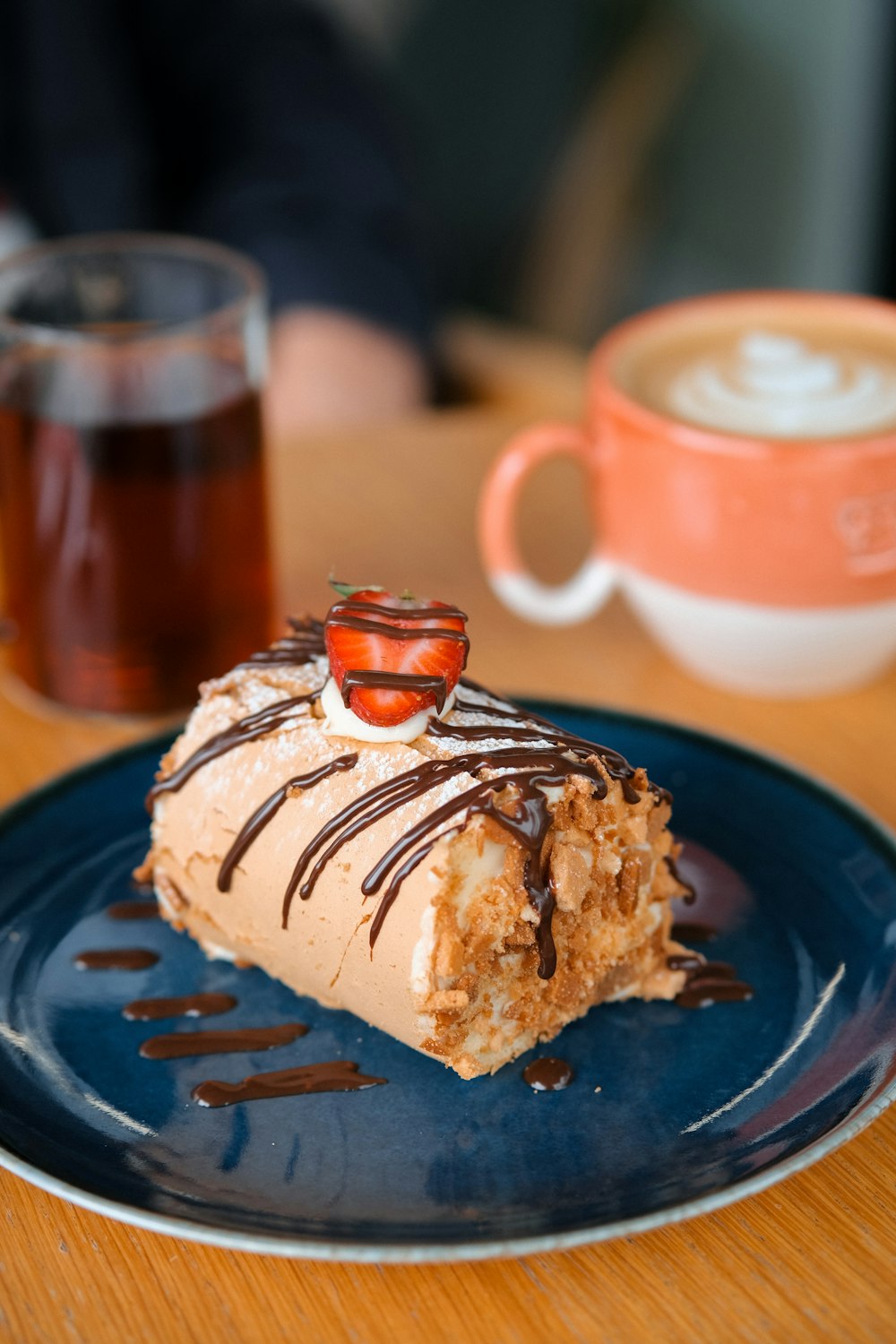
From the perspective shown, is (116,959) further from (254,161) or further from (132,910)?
(254,161)

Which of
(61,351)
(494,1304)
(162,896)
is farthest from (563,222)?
(494,1304)

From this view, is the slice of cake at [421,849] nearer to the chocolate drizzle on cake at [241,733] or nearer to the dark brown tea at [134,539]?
the chocolate drizzle on cake at [241,733]

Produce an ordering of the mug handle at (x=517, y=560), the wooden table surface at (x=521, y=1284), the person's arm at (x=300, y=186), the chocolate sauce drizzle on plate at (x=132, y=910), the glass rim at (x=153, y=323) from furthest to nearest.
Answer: the person's arm at (x=300, y=186) < the mug handle at (x=517, y=560) < the glass rim at (x=153, y=323) < the chocolate sauce drizzle on plate at (x=132, y=910) < the wooden table surface at (x=521, y=1284)

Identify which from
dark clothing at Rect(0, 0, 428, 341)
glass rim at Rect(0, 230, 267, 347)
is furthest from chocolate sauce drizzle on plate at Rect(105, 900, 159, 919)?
dark clothing at Rect(0, 0, 428, 341)

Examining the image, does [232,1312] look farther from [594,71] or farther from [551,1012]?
[594,71]

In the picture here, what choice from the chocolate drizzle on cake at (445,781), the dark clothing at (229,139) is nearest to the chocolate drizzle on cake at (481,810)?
the chocolate drizzle on cake at (445,781)
